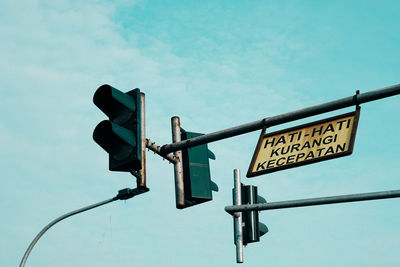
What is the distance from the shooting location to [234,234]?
8.83m

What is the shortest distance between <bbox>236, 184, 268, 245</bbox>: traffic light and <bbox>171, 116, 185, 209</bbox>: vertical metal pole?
65.7 inches

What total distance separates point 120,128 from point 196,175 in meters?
1.36

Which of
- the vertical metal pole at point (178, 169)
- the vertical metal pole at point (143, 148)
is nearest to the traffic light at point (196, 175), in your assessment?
the vertical metal pole at point (178, 169)

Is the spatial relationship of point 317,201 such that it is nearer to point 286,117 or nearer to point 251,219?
point 251,219

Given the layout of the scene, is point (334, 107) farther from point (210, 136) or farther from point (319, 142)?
point (210, 136)

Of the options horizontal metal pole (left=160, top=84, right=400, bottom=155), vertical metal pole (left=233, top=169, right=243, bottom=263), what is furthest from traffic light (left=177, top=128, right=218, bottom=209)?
vertical metal pole (left=233, top=169, right=243, bottom=263)

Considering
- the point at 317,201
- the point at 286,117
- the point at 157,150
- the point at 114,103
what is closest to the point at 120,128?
the point at 114,103

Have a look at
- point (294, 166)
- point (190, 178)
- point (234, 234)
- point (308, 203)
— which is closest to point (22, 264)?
point (234, 234)

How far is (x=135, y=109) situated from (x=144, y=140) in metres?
0.40

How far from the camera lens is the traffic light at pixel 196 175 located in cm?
734

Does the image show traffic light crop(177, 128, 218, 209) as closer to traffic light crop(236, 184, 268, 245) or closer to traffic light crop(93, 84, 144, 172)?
traffic light crop(93, 84, 144, 172)

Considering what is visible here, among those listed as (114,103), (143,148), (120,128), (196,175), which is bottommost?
(196,175)

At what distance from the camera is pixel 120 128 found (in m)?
6.70

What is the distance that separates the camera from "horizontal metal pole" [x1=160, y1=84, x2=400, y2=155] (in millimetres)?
5875
